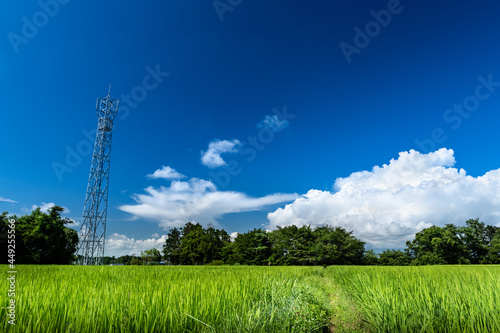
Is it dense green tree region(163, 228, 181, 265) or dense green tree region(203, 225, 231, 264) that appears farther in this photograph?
dense green tree region(163, 228, 181, 265)

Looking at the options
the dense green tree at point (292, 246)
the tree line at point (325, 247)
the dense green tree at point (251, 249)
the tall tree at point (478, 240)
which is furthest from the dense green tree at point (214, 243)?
the tall tree at point (478, 240)

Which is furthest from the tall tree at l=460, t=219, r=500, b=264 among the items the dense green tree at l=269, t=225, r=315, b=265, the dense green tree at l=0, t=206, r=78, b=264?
the dense green tree at l=0, t=206, r=78, b=264

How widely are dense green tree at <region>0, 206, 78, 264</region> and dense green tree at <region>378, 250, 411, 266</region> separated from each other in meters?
60.9

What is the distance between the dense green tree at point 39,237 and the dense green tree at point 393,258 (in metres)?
60.9

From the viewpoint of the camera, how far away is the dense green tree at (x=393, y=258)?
54406 millimetres

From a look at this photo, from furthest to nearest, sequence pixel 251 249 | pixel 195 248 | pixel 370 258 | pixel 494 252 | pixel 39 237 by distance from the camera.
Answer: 1. pixel 370 258
2. pixel 195 248
3. pixel 251 249
4. pixel 494 252
5. pixel 39 237

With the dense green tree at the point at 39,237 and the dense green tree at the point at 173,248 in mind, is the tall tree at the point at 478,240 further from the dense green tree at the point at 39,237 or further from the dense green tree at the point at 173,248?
the dense green tree at the point at 39,237


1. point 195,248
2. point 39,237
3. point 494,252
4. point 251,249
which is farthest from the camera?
point 195,248

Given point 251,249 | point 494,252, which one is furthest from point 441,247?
point 251,249

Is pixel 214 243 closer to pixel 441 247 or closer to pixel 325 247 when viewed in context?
pixel 325 247

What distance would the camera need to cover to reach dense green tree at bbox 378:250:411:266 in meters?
54.4

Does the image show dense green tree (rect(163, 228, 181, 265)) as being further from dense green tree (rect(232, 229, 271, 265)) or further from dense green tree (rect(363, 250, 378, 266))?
dense green tree (rect(363, 250, 378, 266))

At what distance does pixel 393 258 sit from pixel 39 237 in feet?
215

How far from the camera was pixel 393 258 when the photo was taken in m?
56.4
